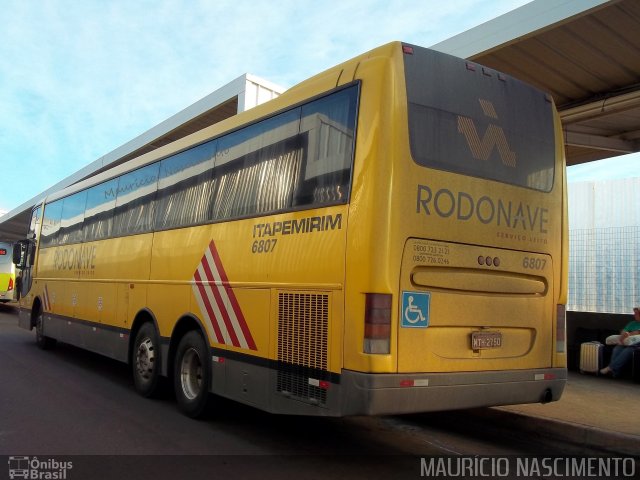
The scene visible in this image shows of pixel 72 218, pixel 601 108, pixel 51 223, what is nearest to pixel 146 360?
pixel 72 218

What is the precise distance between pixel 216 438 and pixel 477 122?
416 centimetres

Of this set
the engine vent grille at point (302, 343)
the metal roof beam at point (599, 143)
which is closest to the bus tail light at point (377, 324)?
the engine vent grille at point (302, 343)

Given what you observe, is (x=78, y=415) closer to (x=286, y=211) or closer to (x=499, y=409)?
(x=286, y=211)

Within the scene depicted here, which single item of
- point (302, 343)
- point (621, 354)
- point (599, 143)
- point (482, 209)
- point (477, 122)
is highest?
point (599, 143)

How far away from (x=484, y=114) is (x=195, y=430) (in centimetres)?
451

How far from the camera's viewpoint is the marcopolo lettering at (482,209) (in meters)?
4.87

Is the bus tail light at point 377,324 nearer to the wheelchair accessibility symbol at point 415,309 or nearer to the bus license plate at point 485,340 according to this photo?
the wheelchair accessibility symbol at point 415,309

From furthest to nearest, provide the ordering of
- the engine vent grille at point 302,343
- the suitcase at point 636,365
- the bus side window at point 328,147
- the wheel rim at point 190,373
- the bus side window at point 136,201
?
the suitcase at point 636,365
the bus side window at point 136,201
the wheel rim at point 190,373
the bus side window at point 328,147
the engine vent grille at point 302,343

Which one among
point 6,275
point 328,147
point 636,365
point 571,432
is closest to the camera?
point 328,147

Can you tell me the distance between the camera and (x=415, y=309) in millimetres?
4691

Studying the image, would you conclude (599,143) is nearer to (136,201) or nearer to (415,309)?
(415,309)

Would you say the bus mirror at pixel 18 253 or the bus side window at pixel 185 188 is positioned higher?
the bus side window at pixel 185 188

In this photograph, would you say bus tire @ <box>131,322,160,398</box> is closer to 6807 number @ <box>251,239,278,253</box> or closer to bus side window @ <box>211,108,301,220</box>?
bus side window @ <box>211,108,301,220</box>

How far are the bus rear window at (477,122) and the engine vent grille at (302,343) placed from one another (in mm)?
1606
